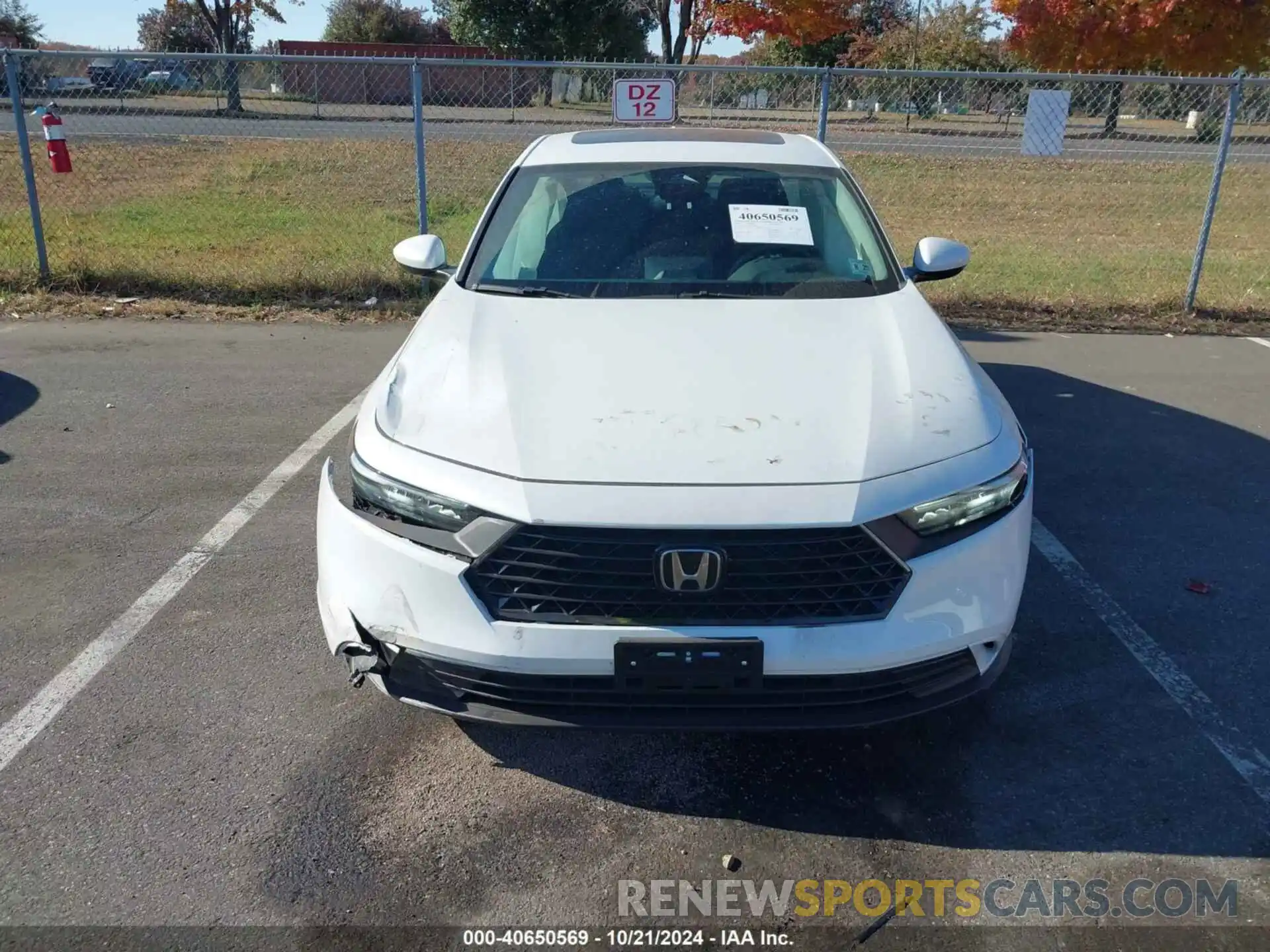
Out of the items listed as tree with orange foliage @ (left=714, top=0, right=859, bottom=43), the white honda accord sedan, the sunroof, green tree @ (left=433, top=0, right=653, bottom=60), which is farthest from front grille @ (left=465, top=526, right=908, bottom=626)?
green tree @ (left=433, top=0, right=653, bottom=60)

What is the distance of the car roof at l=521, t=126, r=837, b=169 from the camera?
14.1 feet

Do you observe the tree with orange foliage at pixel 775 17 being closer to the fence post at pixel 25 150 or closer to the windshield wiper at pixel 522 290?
the fence post at pixel 25 150

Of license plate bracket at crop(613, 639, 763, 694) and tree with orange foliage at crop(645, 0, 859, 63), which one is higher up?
tree with orange foliage at crop(645, 0, 859, 63)

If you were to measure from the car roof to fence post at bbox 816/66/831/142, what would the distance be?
134 inches

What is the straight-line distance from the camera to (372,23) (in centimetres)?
5166

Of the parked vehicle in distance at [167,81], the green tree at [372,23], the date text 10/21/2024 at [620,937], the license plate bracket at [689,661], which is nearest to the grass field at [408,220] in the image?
the parked vehicle in distance at [167,81]

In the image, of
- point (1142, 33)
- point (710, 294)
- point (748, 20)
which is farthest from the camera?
point (748, 20)

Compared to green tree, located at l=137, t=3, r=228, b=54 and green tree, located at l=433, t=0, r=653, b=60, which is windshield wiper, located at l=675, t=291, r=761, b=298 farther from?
green tree, located at l=137, t=3, r=228, b=54

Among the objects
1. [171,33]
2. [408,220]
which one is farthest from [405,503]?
[171,33]

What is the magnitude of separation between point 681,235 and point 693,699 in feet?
6.77

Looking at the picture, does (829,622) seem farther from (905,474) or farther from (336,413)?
(336,413)

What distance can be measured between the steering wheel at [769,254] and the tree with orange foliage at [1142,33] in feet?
72.1

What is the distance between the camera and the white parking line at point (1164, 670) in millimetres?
2922

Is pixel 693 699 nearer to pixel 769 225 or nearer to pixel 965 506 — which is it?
pixel 965 506
